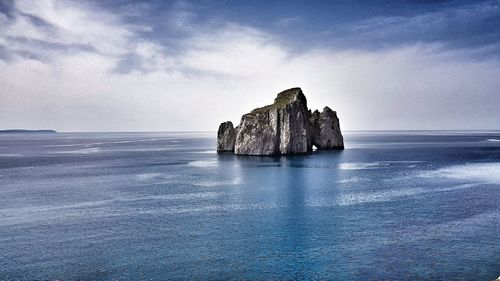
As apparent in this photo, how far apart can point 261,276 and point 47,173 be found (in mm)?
86830

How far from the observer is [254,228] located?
45.9 m

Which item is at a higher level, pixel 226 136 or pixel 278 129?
pixel 278 129

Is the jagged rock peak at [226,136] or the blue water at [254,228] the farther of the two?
the jagged rock peak at [226,136]

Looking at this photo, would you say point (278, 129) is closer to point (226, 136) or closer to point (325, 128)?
point (226, 136)

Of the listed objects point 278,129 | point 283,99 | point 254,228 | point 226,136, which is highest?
point 283,99

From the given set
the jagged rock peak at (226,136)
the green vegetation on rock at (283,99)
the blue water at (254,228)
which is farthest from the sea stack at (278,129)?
the blue water at (254,228)

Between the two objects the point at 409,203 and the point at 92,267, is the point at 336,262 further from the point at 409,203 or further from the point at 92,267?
the point at 409,203

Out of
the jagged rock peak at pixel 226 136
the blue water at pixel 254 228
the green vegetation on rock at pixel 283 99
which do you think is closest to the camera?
the blue water at pixel 254 228

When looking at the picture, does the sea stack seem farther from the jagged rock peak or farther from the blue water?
the blue water

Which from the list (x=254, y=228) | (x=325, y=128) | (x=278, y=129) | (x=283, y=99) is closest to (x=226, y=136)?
(x=283, y=99)

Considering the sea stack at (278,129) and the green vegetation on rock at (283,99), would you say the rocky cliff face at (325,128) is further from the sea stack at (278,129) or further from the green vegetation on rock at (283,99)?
the green vegetation on rock at (283,99)

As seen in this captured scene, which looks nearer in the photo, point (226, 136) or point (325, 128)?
point (226, 136)

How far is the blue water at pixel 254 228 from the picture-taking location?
3362cm

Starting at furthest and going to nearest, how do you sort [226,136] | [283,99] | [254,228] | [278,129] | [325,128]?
1. [325,128]
2. [226,136]
3. [283,99]
4. [278,129]
5. [254,228]
